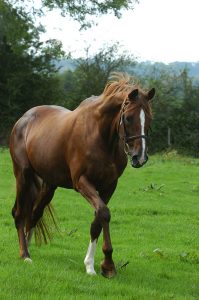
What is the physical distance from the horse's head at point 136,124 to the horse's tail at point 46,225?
7.51ft

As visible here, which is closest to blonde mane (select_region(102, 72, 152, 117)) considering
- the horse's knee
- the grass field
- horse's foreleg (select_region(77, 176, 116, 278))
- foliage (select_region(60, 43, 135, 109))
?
horse's foreleg (select_region(77, 176, 116, 278))

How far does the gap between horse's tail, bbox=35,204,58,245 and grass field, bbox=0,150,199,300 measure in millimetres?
177

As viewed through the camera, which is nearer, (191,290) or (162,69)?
(191,290)

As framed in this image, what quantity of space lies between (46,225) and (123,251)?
1310mm

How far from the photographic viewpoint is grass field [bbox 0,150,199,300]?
5.67m

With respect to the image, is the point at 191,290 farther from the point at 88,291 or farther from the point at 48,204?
the point at 48,204

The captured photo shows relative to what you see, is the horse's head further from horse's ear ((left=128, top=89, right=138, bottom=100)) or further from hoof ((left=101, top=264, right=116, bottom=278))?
hoof ((left=101, top=264, right=116, bottom=278))

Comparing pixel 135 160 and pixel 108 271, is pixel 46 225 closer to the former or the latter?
pixel 108 271

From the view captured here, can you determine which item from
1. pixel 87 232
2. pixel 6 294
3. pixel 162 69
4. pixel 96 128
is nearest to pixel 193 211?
pixel 87 232

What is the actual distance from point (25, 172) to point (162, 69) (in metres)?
41.5

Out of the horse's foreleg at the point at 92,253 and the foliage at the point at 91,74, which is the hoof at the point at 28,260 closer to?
the horse's foreleg at the point at 92,253

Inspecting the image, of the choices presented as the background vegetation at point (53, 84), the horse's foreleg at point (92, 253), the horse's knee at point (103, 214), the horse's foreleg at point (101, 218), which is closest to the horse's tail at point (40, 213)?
the horse's foreleg at point (92, 253)

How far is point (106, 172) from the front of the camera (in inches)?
248

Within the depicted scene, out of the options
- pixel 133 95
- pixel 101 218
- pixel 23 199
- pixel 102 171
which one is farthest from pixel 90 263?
pixel 133 95
